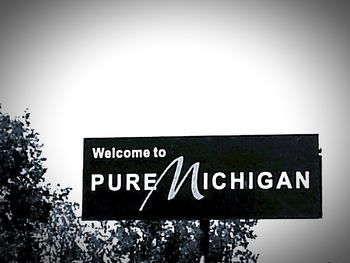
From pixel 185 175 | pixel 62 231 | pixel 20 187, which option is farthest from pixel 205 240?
pixel 62 231

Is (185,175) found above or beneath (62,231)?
above

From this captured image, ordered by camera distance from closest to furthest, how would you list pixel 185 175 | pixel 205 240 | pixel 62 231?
pixel 205 240
pixel 185 175
pixel 62 231

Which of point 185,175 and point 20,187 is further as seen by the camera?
point 20,187

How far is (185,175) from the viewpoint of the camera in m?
8.10

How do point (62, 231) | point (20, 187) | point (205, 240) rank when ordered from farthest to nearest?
point (62, 231) → point (20, 187) → point (205, 240)

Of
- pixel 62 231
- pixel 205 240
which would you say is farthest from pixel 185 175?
pixel 62 231

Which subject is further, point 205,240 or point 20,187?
point 20,187

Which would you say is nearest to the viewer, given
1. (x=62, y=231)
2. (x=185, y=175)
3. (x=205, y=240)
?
(x=205, y=240)

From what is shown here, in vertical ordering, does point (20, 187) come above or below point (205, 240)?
above

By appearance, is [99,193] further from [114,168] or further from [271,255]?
[271,255]

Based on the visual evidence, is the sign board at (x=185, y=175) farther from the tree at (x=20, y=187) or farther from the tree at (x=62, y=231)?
the tree at (x=20, y=187)

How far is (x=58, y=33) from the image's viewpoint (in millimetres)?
9594

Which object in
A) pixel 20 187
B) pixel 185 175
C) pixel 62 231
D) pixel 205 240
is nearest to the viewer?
pixel 205 240

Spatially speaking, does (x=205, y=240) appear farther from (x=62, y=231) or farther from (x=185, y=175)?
(x=62, y=231)
